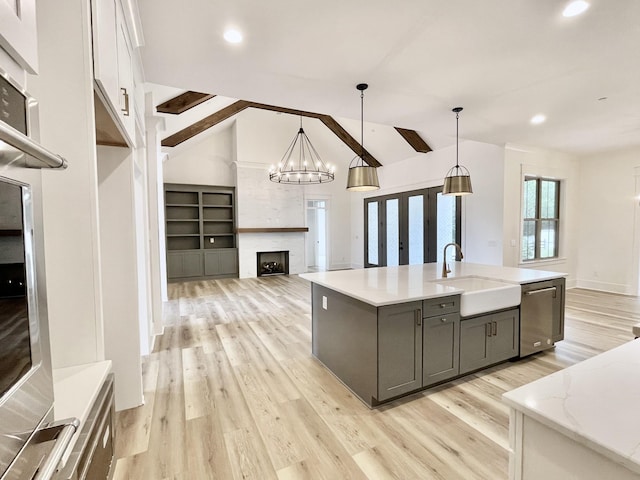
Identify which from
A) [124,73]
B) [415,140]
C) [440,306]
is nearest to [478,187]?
[415,140]

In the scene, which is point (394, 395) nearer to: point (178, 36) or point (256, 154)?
point (178, 36)

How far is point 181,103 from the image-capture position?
5090mm

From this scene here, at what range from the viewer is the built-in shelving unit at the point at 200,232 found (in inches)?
300

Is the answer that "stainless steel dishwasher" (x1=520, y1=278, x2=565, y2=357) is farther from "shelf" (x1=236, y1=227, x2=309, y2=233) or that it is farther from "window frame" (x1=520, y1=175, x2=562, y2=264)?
"shelf" (x1=236, y1=227, x2=309, y2=233)

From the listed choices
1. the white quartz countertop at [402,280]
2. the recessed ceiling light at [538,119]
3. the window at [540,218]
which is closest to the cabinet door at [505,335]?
the white quartz countertop at [402,280]

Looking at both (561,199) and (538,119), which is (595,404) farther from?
(561,199)

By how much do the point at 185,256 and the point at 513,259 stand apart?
7.33m

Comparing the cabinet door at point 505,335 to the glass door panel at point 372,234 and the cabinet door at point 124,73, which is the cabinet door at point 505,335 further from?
the glass door panel at point 372,234

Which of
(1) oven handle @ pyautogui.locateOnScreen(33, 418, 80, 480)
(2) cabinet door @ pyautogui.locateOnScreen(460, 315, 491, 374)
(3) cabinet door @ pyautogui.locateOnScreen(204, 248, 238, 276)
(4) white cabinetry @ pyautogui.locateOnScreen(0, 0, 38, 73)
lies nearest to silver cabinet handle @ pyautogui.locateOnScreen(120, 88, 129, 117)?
(4) white cabinetry @ pyautogui.locateOnScreen(0, 0, 38, 73)

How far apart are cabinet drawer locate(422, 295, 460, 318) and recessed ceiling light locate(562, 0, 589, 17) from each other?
7.01 ft

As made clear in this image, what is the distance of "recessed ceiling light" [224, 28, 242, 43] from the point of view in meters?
2.26

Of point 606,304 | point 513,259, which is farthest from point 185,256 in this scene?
point 606,304

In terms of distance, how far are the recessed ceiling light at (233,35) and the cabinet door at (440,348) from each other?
2.63m

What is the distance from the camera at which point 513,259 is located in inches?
217
